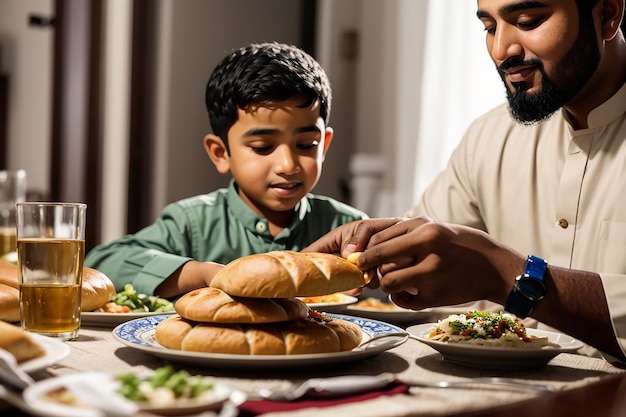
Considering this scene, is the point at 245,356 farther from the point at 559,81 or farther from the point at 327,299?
the point at 559,81

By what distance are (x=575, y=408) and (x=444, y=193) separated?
4.85 feet

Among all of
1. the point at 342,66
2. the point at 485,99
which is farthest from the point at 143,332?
the point at 342,66

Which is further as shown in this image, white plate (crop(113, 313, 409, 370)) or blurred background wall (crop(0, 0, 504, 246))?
blurred background wall (crop(0, 0, 504, 246))

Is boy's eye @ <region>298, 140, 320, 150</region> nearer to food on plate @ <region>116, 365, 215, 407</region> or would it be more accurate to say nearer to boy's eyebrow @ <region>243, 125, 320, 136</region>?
boy's eyebrow @ <region>243, 125, 320, 136</region>

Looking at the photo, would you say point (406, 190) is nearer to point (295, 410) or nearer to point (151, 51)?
point (151, 51)

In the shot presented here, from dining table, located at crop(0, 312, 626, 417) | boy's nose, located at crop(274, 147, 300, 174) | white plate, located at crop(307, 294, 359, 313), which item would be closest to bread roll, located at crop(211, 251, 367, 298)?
dining table, located at crop(0, 312, 626, 417)

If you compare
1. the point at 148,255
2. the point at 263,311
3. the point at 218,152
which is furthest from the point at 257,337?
the point at 218,152

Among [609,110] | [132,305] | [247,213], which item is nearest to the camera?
[132,305]

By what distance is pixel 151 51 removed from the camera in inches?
196

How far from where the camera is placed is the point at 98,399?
74 centimetres

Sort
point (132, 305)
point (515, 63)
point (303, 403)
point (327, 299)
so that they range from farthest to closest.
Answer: point (515, 63) → point (327, 299) → point (132, 305) → point (303, 403)

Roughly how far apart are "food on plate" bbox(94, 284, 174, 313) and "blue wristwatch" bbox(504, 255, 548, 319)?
2.29 ft

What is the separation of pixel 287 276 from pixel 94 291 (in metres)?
0.54

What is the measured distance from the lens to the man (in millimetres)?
1242
